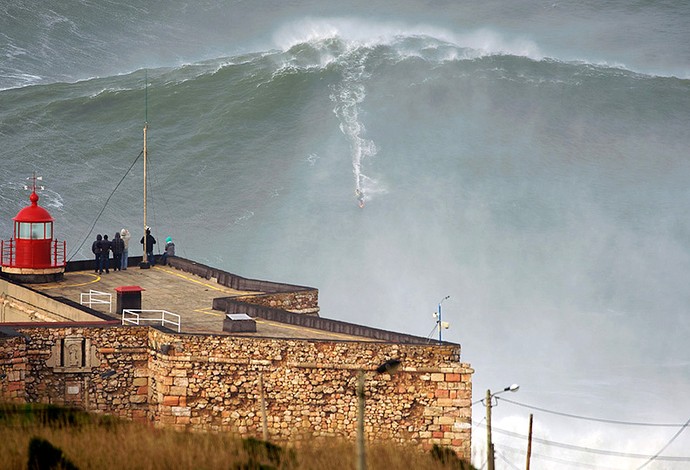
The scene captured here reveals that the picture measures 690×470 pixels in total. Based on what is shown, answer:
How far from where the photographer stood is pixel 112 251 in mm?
44812

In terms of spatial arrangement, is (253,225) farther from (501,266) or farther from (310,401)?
(310,401)

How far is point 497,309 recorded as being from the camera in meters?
74.5

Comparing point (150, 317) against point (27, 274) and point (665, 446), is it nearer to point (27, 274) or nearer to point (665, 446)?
point (27, 274)

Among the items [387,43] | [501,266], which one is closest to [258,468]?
[501,266]

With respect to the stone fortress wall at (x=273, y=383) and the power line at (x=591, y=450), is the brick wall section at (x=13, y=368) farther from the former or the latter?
the power line at (x=591, y=450)

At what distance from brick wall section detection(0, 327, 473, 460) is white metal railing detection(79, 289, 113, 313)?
5205 millimetres

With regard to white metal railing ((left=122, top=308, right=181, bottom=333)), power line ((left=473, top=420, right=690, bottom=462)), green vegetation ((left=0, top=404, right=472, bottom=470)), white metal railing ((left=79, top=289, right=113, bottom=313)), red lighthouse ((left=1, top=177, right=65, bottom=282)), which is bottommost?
power line ((left=473, top=420, right=690, bottom=462))

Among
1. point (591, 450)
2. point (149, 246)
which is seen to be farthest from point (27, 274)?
point (591, 450)

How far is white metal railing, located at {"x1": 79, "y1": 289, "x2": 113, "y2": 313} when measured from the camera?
38147mm

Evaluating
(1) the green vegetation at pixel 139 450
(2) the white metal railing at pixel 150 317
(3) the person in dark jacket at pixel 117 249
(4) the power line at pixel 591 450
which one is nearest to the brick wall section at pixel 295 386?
(2) the white metal railing at pixel 150 317

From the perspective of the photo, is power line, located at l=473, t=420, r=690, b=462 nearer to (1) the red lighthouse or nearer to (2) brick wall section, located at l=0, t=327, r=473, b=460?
(1) the red lighthouse

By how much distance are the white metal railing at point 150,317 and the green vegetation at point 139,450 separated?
309 inches

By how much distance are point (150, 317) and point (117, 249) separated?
898 cm

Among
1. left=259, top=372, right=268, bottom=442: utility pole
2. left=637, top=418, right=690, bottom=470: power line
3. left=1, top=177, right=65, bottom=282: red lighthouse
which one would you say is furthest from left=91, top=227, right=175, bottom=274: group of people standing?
left=637, top=418, right=690, bottom=470: power line
